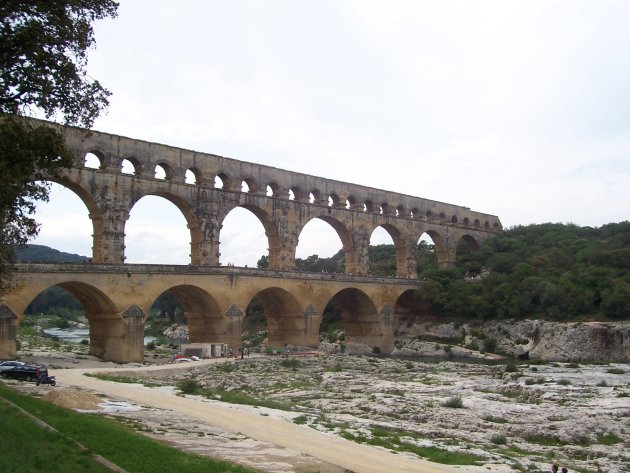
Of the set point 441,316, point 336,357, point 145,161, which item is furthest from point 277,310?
point 441,316

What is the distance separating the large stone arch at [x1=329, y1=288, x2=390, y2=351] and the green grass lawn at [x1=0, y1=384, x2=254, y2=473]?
3387 centimetres

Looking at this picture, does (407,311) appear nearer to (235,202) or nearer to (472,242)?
(472,242)

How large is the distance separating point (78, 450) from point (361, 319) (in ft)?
128

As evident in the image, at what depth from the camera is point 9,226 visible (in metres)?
15.1

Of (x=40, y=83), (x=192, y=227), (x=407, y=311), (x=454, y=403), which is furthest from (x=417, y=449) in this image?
(x=407, y=311)

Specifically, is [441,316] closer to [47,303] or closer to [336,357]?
[336,357]

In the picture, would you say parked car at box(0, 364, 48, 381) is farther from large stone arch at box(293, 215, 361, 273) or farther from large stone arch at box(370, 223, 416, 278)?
large stone arch at box(370, 223, 416, 278)

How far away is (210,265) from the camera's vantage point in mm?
35906

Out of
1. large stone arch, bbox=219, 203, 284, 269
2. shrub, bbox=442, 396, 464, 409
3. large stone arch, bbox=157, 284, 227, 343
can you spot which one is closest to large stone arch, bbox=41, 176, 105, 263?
large stone arch, bbox=157, 284, 227, 343

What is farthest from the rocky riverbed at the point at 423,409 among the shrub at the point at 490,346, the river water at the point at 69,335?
the river water at the point at 69,335

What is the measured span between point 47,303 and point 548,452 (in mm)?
100724

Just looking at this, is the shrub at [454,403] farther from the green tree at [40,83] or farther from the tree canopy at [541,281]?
the tree canopy at [541,281]

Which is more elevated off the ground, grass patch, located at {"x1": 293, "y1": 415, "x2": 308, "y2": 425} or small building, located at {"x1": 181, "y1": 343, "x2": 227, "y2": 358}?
small building, located at {"x1": 181, "y1": 343, "x2": 227, "y2": 358}

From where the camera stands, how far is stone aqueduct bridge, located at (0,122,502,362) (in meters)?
31.2
